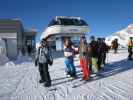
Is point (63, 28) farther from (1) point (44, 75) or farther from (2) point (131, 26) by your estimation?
(2) point (131, 26)

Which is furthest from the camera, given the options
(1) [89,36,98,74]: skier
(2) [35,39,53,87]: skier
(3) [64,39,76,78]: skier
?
(1) [89,36,98,74]: skier

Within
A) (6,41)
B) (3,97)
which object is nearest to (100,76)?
(3,97)

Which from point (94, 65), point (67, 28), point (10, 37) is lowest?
point (94, 65)

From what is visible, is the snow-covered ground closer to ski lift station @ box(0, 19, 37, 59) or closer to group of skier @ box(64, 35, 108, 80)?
group of skier @ box(64, 35, 108, 80)

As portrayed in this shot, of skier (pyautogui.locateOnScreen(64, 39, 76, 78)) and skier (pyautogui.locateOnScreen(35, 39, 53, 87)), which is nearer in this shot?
skier (pyautogui.locateOnScreen(35, 39, 53, 87))

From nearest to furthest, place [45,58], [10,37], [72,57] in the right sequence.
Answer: [45,58] < [72,57] < [10,37]

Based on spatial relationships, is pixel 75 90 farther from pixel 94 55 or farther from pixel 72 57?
pixel 94 55

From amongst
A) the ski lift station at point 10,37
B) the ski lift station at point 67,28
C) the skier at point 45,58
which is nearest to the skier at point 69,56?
the skier at point 45,58

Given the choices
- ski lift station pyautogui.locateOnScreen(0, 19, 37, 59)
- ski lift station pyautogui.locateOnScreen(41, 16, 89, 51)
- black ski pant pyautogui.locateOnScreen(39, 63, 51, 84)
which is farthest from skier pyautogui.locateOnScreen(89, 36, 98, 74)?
ski lift station pyautogui.locateOnScreen(41, 16, 89, 51)

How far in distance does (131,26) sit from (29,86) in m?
152

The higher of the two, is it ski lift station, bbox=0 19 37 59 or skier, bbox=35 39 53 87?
ski lift station, bbox=0 19 37 59

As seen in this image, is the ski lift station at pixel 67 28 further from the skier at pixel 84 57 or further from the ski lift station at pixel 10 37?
the skier at pixel 84 57

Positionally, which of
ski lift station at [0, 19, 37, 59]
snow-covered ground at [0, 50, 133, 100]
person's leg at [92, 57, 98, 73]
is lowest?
snow-covered ground at [0, 50, 133, 100]

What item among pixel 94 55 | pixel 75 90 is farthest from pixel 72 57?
pixel 75 90
